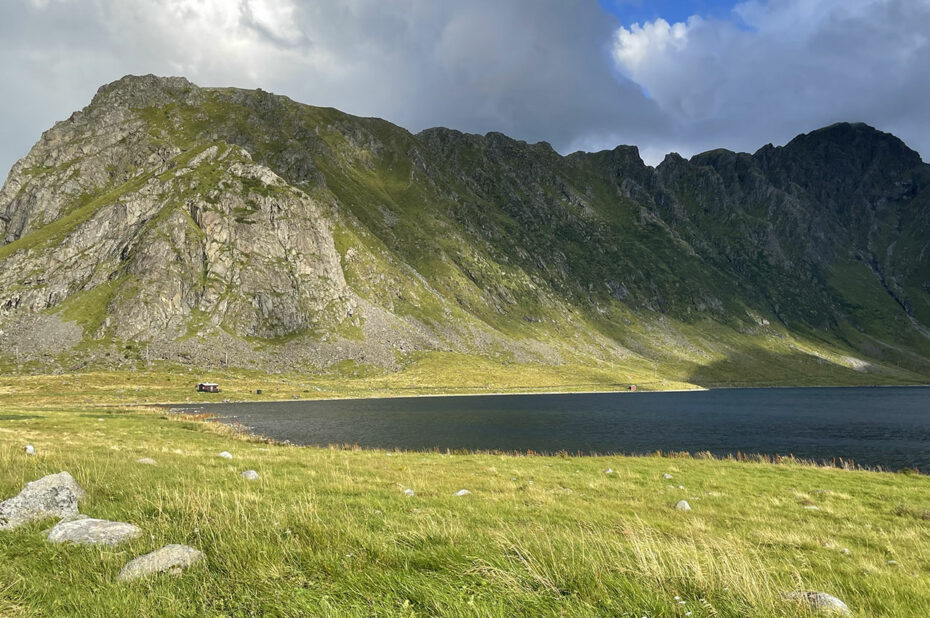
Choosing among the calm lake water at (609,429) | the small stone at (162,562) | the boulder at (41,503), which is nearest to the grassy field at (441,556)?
the small stone at (162,562)

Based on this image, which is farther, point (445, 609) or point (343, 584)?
point (343, 584)

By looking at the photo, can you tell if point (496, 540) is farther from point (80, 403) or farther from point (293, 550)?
point (80, 403)

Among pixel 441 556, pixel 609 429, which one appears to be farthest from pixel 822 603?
pixel 609 429

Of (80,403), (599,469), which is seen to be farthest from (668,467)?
(80,403)

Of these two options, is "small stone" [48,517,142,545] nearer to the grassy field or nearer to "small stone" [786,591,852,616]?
the grassy field

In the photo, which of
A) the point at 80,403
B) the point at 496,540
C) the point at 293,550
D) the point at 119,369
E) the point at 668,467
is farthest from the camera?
the point at 119,369

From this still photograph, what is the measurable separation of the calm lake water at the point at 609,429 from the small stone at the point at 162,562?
153ft

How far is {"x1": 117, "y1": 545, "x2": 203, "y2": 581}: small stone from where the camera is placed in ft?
22.3

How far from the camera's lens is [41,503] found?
10.3 m

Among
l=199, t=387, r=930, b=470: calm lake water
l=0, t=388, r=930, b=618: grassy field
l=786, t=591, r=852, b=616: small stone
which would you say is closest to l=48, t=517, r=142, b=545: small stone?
l=0, t=388, r=930, b=618: grassy field

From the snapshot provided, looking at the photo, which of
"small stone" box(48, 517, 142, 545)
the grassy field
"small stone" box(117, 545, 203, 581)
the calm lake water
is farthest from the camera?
the calm lake water

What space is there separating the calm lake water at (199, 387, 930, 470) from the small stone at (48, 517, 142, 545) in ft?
149

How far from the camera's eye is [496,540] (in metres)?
7.90

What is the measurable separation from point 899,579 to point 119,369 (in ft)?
625
